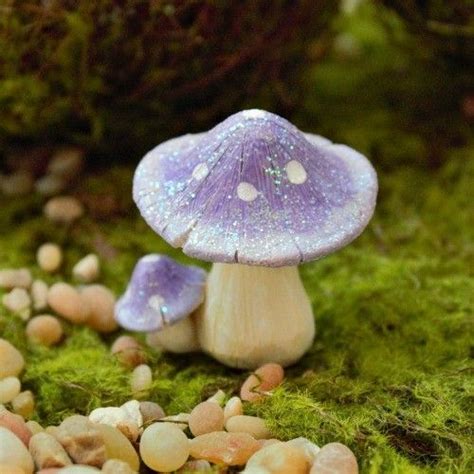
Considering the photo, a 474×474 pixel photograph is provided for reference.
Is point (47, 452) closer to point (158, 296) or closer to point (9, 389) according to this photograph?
point (9, 389)

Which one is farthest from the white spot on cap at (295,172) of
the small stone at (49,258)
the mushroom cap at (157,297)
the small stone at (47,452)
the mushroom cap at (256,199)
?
the small stone at (49,258)

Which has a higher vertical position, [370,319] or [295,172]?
[295,172]

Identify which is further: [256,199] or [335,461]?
[256,199]

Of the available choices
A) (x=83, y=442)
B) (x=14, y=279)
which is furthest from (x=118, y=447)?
(x=14, y=279)

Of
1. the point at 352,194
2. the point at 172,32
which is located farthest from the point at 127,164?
the point at 352,194

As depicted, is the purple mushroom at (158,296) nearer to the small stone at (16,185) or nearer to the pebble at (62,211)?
A: the pebble at (62,211)

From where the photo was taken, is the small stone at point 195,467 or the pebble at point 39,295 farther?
the pebble at point 39,295
